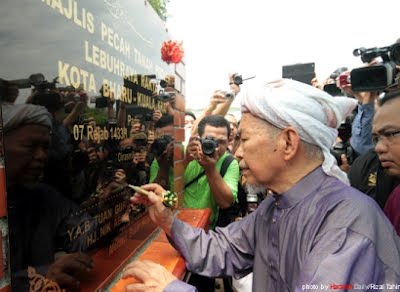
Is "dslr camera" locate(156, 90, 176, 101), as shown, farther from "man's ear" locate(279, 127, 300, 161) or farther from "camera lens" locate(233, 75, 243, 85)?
"man's ear" locate(279, 127, 300, 161)

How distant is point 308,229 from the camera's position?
0.99 meters

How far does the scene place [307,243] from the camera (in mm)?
978

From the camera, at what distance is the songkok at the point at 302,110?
3.56 ft

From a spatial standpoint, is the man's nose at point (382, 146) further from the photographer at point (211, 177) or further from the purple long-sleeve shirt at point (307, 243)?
the photographer at point (211, 177)

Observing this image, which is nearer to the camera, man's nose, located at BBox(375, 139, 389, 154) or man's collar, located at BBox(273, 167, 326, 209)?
man's collar, located at BBox(273, 167, 326, 209)

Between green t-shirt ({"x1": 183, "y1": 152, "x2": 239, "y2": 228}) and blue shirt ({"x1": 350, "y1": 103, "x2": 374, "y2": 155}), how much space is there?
100cm

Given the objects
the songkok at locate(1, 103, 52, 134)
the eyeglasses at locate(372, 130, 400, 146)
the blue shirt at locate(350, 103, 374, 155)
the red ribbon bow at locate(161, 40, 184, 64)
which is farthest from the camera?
the blue shirt at locate(350, 103, 374, 155)

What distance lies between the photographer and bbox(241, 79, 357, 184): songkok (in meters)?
1.08

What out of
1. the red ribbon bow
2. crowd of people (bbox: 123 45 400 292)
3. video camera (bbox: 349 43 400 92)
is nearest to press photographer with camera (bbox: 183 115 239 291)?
the red ribbon bow

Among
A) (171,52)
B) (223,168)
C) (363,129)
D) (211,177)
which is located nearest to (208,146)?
(211,177)

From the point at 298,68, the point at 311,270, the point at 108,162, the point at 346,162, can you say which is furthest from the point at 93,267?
the point at 298,68

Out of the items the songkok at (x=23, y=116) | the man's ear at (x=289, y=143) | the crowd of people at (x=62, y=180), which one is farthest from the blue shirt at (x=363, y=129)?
the songkok at (x=23, y=116)

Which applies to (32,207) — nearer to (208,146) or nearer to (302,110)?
(302,110)

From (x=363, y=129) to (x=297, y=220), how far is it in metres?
1.74
